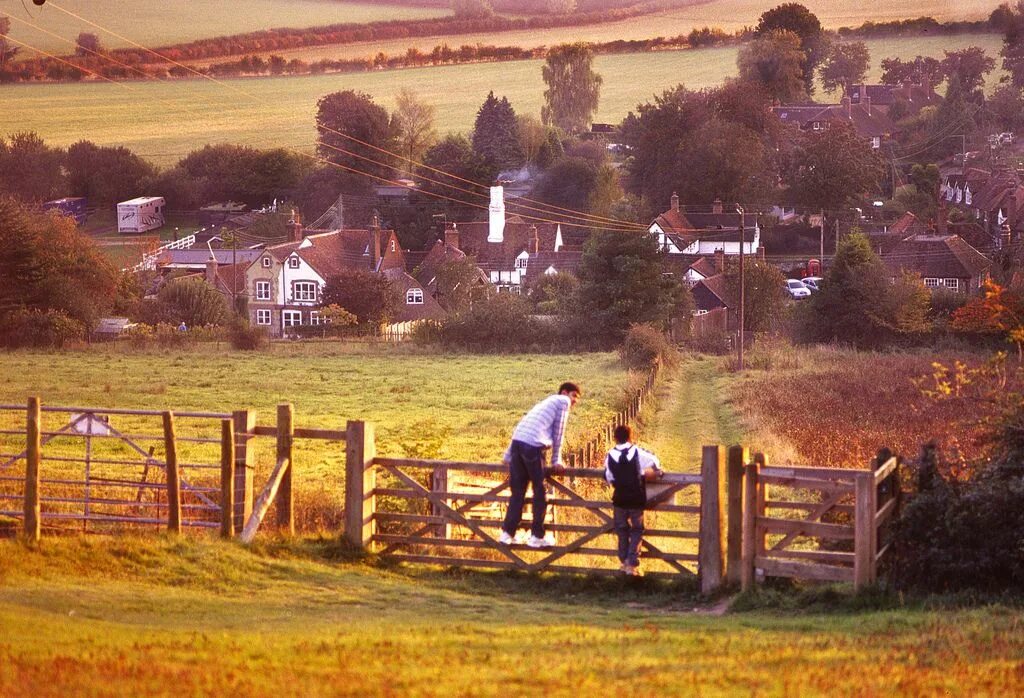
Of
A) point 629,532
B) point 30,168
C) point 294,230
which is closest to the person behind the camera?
point 629,532

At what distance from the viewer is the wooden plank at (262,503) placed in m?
14.3

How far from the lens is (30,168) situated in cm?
7119

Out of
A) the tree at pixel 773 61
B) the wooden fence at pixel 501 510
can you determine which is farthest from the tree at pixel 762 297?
the wooden fence at pixel 501 510

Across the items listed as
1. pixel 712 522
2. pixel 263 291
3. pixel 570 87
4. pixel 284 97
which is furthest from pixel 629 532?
pixel 570 87

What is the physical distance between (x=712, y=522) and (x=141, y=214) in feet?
233

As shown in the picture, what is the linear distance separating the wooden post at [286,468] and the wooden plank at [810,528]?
5.32 meters

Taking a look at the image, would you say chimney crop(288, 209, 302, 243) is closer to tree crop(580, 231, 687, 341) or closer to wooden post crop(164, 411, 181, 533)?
tree crop(580, 231, 687, 341)

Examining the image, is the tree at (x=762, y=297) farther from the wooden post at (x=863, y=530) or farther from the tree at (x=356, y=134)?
the wooden post at (x=863, y=530)

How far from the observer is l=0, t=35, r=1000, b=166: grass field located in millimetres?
67562

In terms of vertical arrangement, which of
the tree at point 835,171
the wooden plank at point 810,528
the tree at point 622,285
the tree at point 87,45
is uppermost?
the tree at point 87,45

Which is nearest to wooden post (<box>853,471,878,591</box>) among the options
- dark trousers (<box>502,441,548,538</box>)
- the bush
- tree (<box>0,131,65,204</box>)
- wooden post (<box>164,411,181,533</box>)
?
dark trousers (<box>502,441,548,538</box>)

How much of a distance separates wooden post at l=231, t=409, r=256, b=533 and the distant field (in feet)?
149

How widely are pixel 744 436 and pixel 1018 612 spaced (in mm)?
19527

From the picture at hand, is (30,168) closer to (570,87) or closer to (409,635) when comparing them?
(570,87)
